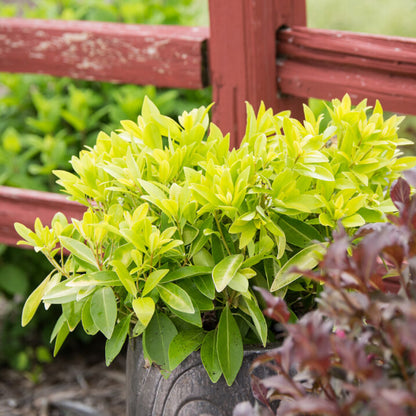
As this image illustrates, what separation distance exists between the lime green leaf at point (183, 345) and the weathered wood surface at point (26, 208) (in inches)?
40.0

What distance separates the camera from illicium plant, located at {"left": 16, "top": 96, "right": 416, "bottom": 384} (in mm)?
1040

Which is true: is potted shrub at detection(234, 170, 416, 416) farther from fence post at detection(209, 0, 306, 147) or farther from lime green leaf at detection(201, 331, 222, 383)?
fence post at detection(209, 0, 306, 147)

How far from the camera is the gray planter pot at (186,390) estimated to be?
1.09m

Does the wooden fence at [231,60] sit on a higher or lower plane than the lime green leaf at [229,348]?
higher

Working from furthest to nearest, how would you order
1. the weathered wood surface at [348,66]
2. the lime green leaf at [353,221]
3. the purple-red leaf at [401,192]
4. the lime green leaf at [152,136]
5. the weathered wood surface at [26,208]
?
the weathered wood surface at [26,208]
the weathered wood surface at [348,66]
the lime green leaf at [152,136]
the lime green leaf at [353,221]
the purple-red leaf at [401,192]

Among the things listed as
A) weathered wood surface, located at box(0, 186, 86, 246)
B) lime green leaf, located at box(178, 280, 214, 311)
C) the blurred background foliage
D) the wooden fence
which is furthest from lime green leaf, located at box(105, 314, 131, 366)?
the blurred background foliage

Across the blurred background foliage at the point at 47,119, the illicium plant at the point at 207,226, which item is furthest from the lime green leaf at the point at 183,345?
the blurred background foliage at the point at 47,119

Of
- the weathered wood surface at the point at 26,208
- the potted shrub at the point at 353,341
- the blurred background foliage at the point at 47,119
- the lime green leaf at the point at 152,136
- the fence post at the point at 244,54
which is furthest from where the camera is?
the blurred background foliage at the point at 47,119

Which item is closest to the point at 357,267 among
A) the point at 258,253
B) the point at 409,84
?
the point at 258,253

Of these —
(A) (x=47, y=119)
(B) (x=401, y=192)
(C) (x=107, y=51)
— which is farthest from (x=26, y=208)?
(B) (x=401, y=192)

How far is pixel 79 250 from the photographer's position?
3.56 feet

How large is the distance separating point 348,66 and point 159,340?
915mm

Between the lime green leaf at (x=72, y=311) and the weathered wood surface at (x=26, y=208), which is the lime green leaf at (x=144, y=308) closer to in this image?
the lime green leaf at (x=72, y=311)

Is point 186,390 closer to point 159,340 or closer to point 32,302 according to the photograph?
point 159,340
